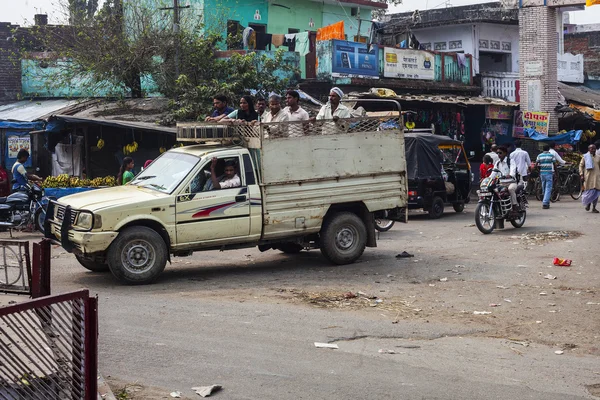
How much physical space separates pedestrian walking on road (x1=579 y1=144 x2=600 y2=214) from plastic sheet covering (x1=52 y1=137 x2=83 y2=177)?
13.7m

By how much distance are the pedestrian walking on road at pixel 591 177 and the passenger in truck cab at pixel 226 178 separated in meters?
11.8

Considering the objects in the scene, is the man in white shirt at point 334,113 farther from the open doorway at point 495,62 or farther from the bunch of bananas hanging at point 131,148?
the open doorway at point 495,62

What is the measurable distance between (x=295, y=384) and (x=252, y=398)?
45 centimetres

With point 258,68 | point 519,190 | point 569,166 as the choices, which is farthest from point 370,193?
point 569,166

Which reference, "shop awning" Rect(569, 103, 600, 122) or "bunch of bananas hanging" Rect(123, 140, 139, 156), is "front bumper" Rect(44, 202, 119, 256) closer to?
"bunch of bananas hanging" Rect(123, 140, 139, 156)

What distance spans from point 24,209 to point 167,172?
20.4 feet

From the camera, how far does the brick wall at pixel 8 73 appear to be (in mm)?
25763

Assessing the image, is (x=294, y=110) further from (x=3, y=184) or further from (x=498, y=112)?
(x=498, y=112)

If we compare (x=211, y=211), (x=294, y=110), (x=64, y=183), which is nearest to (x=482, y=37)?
(x=64, y=183)

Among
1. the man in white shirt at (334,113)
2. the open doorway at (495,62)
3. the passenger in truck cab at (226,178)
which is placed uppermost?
the open doorway at (495,62)

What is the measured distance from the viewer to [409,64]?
26.4m

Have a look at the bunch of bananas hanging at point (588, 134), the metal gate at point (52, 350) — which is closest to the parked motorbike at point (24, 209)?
the metal gate at point (52, 350)

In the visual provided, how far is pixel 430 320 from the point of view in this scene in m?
8.45

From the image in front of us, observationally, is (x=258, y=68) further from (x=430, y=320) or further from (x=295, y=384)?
(x=295, y=384)
